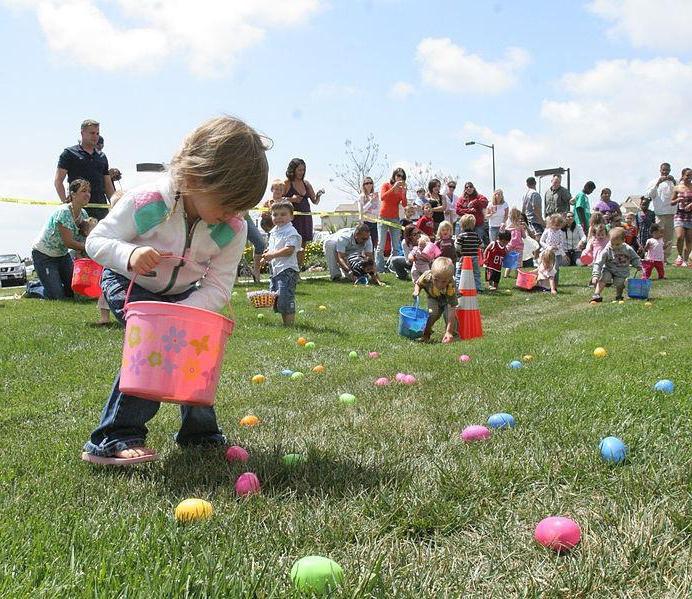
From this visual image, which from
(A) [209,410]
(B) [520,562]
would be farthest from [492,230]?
(B) [520,562]

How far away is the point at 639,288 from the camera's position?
36.6ft

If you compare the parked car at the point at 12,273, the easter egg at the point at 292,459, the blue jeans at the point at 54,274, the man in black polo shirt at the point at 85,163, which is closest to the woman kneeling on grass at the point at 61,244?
the blue jeans at the point at 54,274

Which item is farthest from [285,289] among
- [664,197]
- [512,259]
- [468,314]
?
[664,197]

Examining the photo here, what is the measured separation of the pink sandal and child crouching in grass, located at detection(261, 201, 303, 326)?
5382 millimetres

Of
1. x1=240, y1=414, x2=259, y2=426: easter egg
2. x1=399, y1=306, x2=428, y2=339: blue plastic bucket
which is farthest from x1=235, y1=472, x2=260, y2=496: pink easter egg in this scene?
x1=399, y1=306, x2=428, y2=339: blue plastic bucket

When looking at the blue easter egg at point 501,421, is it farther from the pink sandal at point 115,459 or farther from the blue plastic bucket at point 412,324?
the blue plastic bucket at point 412,324

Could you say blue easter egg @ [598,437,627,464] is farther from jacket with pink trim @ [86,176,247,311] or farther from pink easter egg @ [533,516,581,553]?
jacket with pink trim @ [86,176,247,311]

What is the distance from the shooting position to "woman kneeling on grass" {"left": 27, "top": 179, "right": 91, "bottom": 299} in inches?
374

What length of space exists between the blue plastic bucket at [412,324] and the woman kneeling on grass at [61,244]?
4568 millimetres

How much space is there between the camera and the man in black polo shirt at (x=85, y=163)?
32.1 feet

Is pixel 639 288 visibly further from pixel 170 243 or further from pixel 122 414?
pixel 122 414

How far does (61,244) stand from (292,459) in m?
7.91

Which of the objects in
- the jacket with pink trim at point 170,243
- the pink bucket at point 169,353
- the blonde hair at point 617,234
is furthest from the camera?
the blonde hair at point 617,234

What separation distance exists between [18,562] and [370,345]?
5.68m
